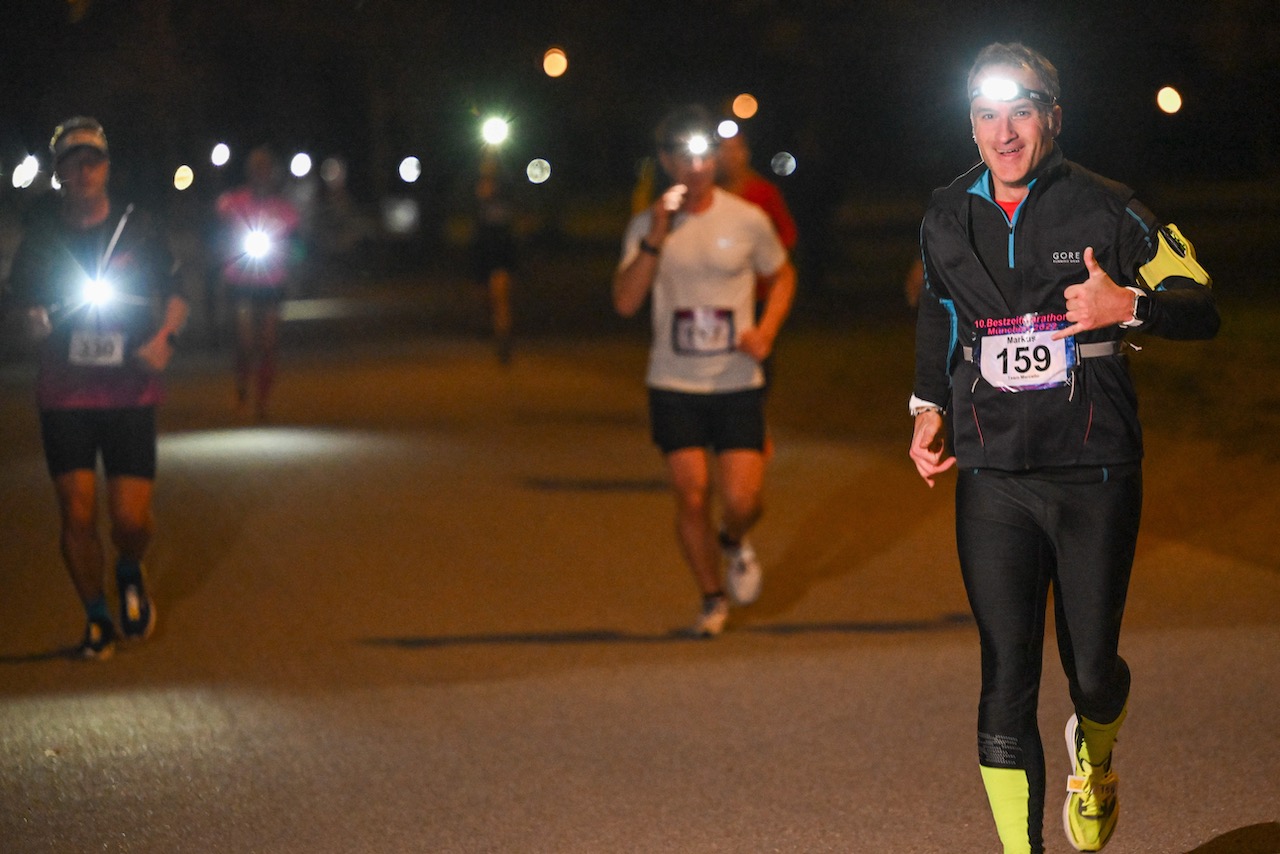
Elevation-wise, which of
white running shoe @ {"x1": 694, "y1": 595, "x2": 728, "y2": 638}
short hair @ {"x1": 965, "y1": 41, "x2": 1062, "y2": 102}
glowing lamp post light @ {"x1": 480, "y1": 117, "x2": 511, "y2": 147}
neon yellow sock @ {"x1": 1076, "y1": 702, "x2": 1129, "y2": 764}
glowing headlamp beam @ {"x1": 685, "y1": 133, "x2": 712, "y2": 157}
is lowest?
white running shoe @ {"x1": 694, "y1": 595, "x2": 728, "y2": 638}

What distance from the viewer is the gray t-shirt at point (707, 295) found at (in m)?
8.29

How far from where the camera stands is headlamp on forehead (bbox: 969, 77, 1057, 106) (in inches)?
179

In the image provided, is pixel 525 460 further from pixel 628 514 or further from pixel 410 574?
pixel 410 574

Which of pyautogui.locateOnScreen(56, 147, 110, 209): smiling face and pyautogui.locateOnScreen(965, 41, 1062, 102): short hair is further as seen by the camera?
pyautogui.locateOnScreen(56, 147, 110, 209): smiling face

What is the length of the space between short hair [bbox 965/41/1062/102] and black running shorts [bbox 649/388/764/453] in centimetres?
375

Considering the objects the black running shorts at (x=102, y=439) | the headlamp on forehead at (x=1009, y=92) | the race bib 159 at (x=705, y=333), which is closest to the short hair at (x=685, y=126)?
the race bib 159 at (x=705, y=333)

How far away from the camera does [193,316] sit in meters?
28.6

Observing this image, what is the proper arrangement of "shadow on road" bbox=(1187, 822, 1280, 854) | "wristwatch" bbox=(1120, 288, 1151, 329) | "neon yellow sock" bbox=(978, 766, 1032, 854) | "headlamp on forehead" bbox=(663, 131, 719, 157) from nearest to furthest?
"wristwatch" bbox=(1120, 288, 1151, 329) → "neon yellow sock" bbox=(978, 766, 1032, 854) → "shadow on road" bbox=(1187, 822, 1280, 854) → "headlamp on forehead" bbox=(663, 131, 719, 157)

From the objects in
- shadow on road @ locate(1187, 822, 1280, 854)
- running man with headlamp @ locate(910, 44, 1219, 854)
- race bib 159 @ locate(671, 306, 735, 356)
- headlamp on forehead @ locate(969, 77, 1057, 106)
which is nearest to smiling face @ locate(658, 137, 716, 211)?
race bib 159 @ locate(671, 306, 735, 356)

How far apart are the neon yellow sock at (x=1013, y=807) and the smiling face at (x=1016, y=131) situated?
53.7 inches

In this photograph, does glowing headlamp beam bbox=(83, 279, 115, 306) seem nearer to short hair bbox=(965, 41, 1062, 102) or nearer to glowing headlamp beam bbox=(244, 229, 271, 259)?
short hair bbox=(965, 41, 1062, 102)

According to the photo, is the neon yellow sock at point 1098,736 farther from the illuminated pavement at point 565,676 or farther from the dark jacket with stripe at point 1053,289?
the dark jacket with stripe at point 1053,289

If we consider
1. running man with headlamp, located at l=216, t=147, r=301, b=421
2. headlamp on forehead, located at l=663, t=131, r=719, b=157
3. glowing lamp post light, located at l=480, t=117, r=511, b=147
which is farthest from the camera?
running man with headlamp, located at l=216, t=147, r=301, b=421

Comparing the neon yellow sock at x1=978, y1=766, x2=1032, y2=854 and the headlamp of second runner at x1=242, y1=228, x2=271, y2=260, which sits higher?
the headlamp of second runner at x1=242, y1=228, x2=271, y2=260
